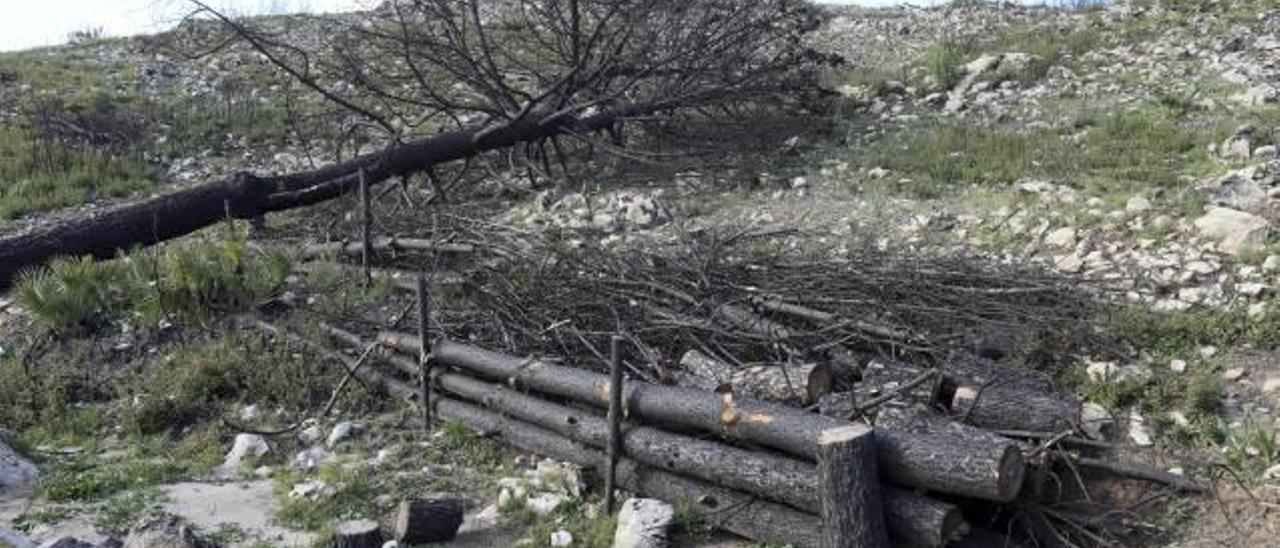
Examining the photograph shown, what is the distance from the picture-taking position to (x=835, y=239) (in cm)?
766

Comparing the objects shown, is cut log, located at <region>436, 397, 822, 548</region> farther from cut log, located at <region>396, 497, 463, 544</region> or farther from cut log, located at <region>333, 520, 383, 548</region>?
cut log, located at <region>333, 520, 383, 548</region>

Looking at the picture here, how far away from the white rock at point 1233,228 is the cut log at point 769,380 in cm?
269

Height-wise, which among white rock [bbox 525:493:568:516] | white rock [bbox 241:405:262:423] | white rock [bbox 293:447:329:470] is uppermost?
white rock [bbox 525:493:568:516]

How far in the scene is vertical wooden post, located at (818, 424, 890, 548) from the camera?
12.6ft

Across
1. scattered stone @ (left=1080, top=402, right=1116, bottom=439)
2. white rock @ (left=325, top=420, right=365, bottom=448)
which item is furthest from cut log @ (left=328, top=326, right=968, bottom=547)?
scattered stone @ (left=1080, top=402, right=1116, bottom=439)

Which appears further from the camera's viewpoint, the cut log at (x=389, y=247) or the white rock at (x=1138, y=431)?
the cut log at (x=389, y=247)

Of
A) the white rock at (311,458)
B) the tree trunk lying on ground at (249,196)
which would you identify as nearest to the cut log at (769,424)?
the white rock at (311,458)

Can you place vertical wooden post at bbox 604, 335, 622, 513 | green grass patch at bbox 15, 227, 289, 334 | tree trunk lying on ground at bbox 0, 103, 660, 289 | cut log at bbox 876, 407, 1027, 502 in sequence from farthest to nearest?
tree trunk lying on ground at bbox 0, 103, 660, 289 → green grass patch at bbox 15, 227, 289, 334 → vertical wooden post at bbox 604, 335, 622, 513 → cut log at bbox 876, 407, 1027, 502

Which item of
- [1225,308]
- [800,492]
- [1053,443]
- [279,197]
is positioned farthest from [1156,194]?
[279,197]

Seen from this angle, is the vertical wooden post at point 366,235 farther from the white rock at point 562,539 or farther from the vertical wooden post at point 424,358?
the white rock at point 562,539

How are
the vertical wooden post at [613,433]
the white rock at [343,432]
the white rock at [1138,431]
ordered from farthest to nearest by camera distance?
the white rock at [343,432], the vertical wooden post at [613,433], the white rock at [1138,431]

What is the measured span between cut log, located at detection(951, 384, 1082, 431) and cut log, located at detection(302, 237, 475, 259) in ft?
12.7

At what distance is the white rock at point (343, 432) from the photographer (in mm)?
5770

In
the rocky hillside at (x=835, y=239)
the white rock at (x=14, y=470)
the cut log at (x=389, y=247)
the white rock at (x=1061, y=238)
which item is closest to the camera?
the rocky hillside at (x=835, y=239)
